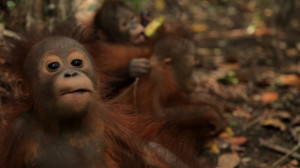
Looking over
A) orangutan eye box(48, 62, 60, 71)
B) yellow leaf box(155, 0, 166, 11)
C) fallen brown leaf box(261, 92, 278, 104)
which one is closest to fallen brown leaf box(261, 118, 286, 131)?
fallen brown leaf box(261, 92, 278, 104)

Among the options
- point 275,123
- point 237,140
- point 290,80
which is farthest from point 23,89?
point 290,80

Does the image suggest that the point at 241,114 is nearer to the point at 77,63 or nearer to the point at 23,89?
the point at 77,63

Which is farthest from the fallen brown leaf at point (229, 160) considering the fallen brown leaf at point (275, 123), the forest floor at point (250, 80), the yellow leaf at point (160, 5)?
the yellow leaf at point (160, 5)

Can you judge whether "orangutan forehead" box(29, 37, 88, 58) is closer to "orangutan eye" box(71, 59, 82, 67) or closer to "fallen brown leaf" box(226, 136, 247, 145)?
"orangutan eye" box(71, 59, 82, 67)

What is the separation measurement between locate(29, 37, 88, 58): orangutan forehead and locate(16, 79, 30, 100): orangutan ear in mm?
184

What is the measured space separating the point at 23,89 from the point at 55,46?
36 cm

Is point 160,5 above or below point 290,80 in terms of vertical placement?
above

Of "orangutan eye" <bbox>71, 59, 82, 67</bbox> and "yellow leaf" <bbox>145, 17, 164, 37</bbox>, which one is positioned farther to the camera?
"yellow leaf" <bbox>145, 17, 164, 37</bbox>

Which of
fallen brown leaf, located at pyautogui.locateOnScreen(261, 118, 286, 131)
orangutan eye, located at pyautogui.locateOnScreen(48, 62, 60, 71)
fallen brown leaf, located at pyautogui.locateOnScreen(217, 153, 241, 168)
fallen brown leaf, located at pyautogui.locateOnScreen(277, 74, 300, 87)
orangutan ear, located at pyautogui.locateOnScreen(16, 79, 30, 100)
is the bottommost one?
fallen brown leaf, located at pyautogui.locateOnScreen(217, 153, 241, 168)

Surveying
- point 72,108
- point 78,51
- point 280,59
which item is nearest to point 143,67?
point 78,51

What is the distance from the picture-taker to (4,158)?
2404 millimetres

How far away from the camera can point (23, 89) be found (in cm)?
252

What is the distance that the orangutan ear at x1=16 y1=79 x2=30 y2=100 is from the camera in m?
2.49

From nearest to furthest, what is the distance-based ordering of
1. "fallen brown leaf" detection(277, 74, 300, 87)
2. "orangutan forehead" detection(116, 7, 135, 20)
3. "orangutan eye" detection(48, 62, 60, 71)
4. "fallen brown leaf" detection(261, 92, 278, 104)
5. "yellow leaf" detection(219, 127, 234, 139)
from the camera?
"orangutan eye" detection(48, 62, 60, 71), "yellow leaf" detection(219, 127, 234, 139), "fallen brown leaf" detection(261, 92, 278, 104), "orangutan forehead" detection(116, 7, 135, 20), "fallen brown leaf" detection(277, 74, 300, 87)
